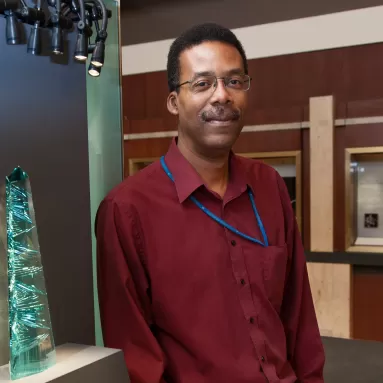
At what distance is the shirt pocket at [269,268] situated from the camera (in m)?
1.25

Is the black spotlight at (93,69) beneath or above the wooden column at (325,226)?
above

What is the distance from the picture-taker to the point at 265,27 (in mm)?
3727

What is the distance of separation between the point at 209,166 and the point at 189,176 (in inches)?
3.1

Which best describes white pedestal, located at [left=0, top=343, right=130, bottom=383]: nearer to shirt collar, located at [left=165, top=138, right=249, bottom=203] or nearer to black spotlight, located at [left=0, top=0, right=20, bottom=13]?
shirt collar, located at [left=165, top=138, right=249, bottom=203]

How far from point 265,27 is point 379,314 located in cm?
216

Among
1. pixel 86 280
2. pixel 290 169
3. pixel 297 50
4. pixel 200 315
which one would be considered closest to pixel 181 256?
pixel 200 315

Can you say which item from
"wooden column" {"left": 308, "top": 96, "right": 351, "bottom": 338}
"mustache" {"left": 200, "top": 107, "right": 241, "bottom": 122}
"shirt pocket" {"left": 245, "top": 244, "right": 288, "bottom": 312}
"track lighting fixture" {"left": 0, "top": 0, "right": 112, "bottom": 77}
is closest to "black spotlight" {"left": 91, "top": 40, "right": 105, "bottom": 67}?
"track lighting fixture" {"left": 0, "top": 0, "right": 112, "bottom": 77}

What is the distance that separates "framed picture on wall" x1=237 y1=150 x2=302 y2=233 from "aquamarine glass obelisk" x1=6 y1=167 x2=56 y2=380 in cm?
273

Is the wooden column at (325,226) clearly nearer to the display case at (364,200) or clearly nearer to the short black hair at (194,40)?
the display case at (364,200)

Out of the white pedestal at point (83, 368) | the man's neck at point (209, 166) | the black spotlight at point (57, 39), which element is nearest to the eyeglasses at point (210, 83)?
the man's neck at point (209, 166)

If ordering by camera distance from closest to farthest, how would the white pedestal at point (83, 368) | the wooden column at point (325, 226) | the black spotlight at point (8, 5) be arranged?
the white pedestal at point (83, 368)
the black spotlight at point (8, 5)
the wooden column at point (325, 226)

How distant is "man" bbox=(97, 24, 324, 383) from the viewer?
3.85 feet

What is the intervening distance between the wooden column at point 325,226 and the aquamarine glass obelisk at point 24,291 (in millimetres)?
2683

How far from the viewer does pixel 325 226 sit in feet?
11.3
